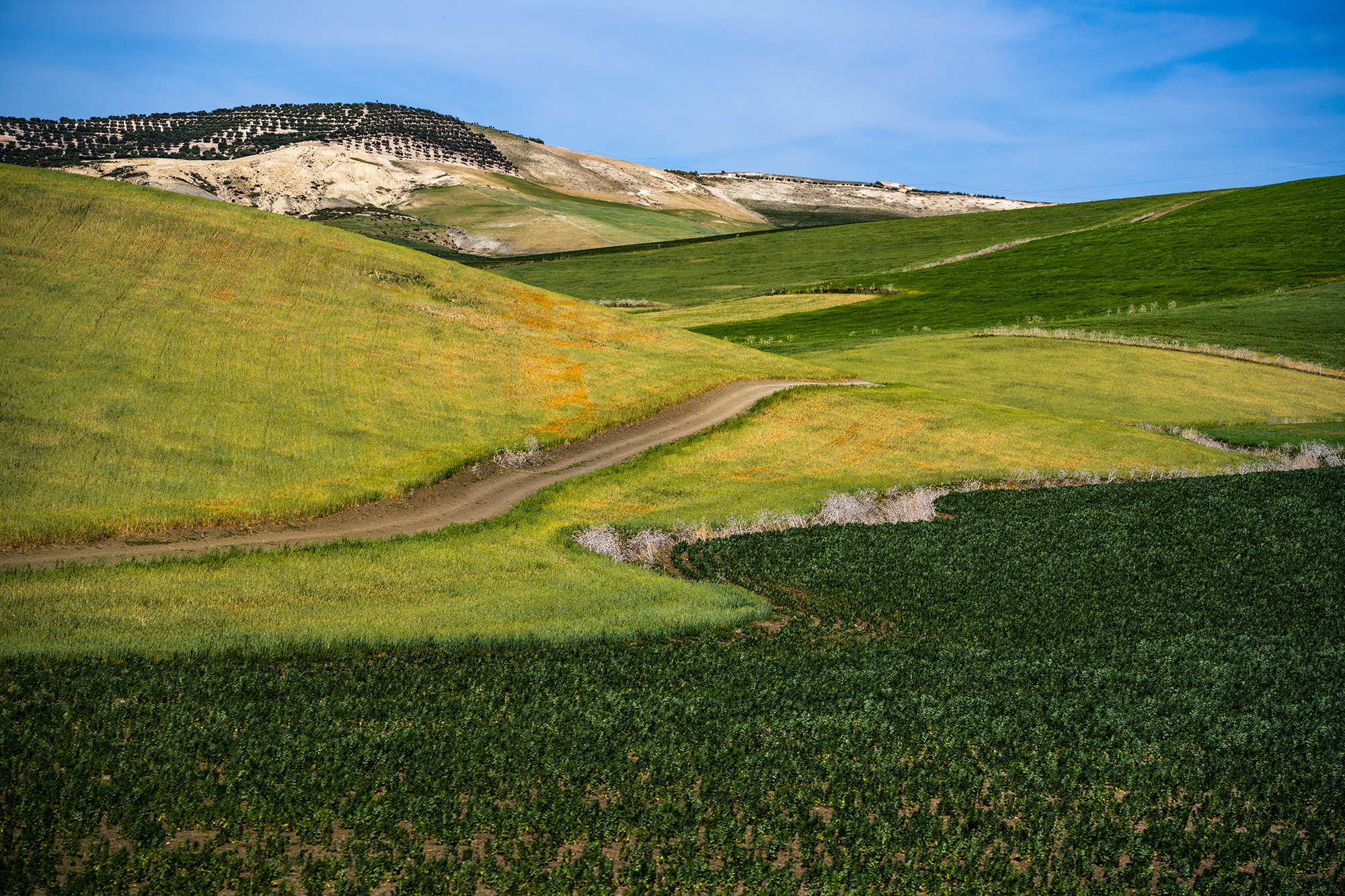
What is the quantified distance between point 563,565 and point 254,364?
18545 millimetres

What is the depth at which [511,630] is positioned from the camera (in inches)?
702

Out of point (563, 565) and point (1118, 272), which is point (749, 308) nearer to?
point (1118, 272)

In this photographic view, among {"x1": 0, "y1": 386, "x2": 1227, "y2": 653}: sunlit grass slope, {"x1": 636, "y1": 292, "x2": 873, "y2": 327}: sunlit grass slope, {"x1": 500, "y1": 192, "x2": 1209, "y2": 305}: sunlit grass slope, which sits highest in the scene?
{"x1": 500, "y1": 192, "x2": 1209, "y2": 305}: sunlit grass slope

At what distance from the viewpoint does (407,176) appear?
14525cm

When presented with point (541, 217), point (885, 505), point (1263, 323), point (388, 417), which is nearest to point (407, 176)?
point (541, 217)

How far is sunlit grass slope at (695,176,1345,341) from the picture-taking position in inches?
2810

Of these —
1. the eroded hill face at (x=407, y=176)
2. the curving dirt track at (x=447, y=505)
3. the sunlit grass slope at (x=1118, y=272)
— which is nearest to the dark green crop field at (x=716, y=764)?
the curving dirt track at (x=447, y=505)

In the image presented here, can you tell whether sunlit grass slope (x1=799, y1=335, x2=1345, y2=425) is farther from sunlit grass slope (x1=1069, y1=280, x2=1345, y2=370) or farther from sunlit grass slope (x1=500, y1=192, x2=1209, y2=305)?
sunlit grass slope (x1=500, y1=192, x2=1209, y2=305)

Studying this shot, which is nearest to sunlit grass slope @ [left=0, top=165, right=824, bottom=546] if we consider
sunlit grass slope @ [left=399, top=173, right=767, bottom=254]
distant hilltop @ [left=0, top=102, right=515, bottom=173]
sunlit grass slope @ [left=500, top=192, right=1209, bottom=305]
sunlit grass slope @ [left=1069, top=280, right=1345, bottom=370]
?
sunlit grass slope @ [left=1069, top=280, right=1345, bottom=370]

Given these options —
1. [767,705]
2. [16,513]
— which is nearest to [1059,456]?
[767,705]

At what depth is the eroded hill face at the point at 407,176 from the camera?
124 m

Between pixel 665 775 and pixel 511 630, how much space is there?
7.02 m

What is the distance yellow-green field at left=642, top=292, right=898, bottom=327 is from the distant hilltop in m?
95.1

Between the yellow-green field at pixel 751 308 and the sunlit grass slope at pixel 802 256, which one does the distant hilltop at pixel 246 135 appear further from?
the yellow-green field at pixel 751 308
